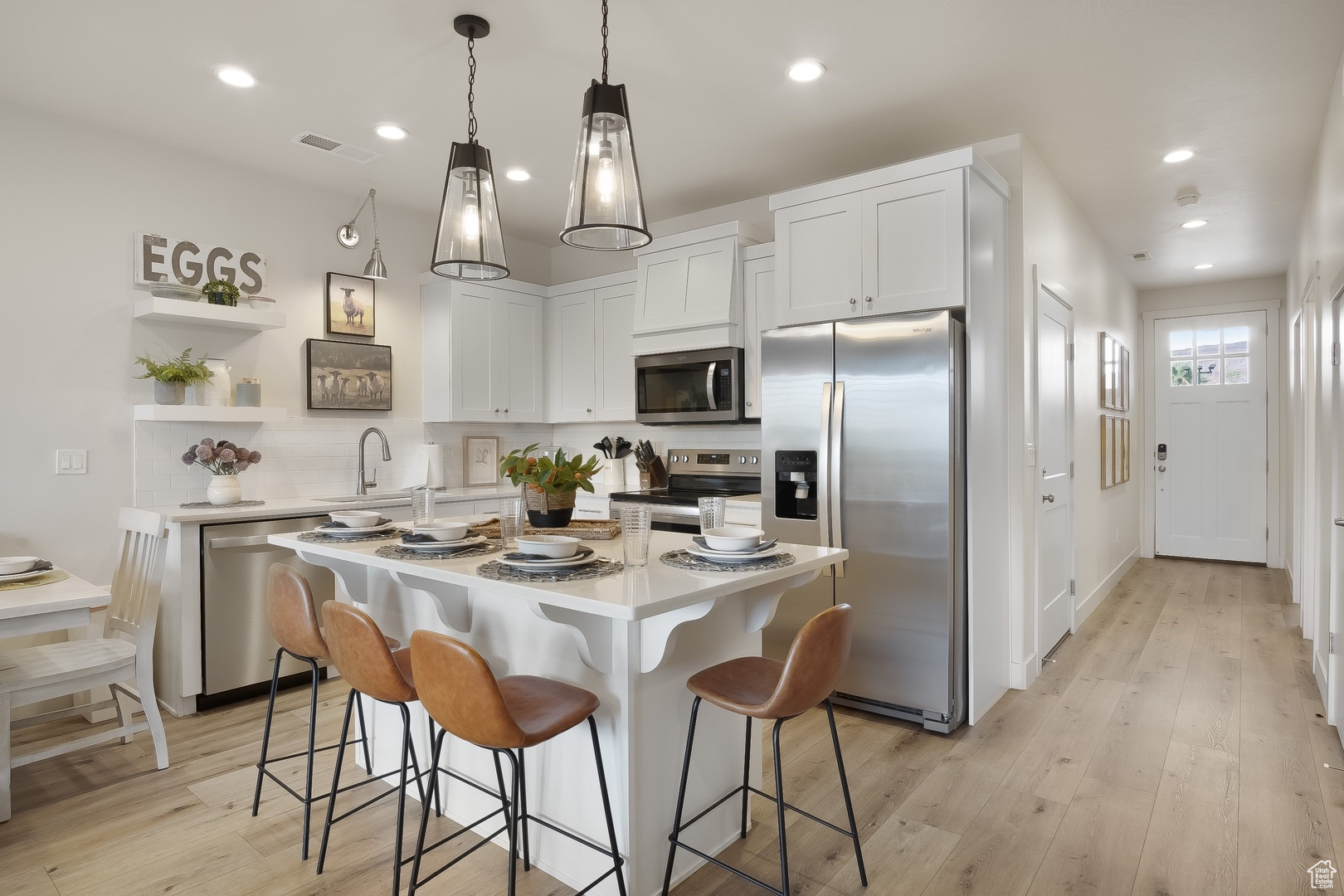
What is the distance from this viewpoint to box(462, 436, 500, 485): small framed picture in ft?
16.6

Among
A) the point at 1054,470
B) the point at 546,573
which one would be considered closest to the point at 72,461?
the point at 546,573

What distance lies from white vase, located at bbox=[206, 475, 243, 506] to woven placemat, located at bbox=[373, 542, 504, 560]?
1854 millimetres

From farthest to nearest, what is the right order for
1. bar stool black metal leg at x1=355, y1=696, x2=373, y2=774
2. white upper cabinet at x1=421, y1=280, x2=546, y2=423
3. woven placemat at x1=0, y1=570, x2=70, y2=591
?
white upper cabinet at x1=421, y1=280, x2=546, y2=423
bar stool black metal leg at x1=355, y1=696, x2=373, y2=774
woven placemat at x1=0, y1=570, x2=70, y2=591

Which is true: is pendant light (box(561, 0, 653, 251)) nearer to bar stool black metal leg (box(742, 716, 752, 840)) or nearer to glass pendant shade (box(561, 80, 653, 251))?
glass pendant shade (box(561, 80, 653, 251))

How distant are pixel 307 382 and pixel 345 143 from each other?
52.2 inches

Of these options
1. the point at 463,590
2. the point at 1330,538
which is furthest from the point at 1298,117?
the point at 463,590

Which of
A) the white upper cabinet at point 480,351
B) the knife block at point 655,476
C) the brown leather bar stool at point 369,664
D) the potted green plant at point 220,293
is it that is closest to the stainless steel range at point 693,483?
the knife block at point 655,476

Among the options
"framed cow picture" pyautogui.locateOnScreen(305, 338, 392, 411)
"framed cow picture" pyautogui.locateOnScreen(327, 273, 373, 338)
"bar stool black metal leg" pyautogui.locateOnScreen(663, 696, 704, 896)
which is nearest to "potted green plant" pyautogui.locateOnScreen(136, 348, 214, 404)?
"framed cow picture" pyautogui.locateOnScreen(305, 338, 392, 411)

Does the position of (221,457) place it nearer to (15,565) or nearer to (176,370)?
(176,370)

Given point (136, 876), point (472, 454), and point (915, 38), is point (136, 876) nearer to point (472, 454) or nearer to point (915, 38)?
point (472, 454)

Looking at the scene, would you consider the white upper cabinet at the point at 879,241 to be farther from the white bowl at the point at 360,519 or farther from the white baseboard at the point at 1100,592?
the white baseboard at the point at 1100,592

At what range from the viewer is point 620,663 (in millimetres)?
1865

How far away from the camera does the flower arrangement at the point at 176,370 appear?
353cm

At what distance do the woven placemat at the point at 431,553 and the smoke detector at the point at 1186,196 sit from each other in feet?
14.5
